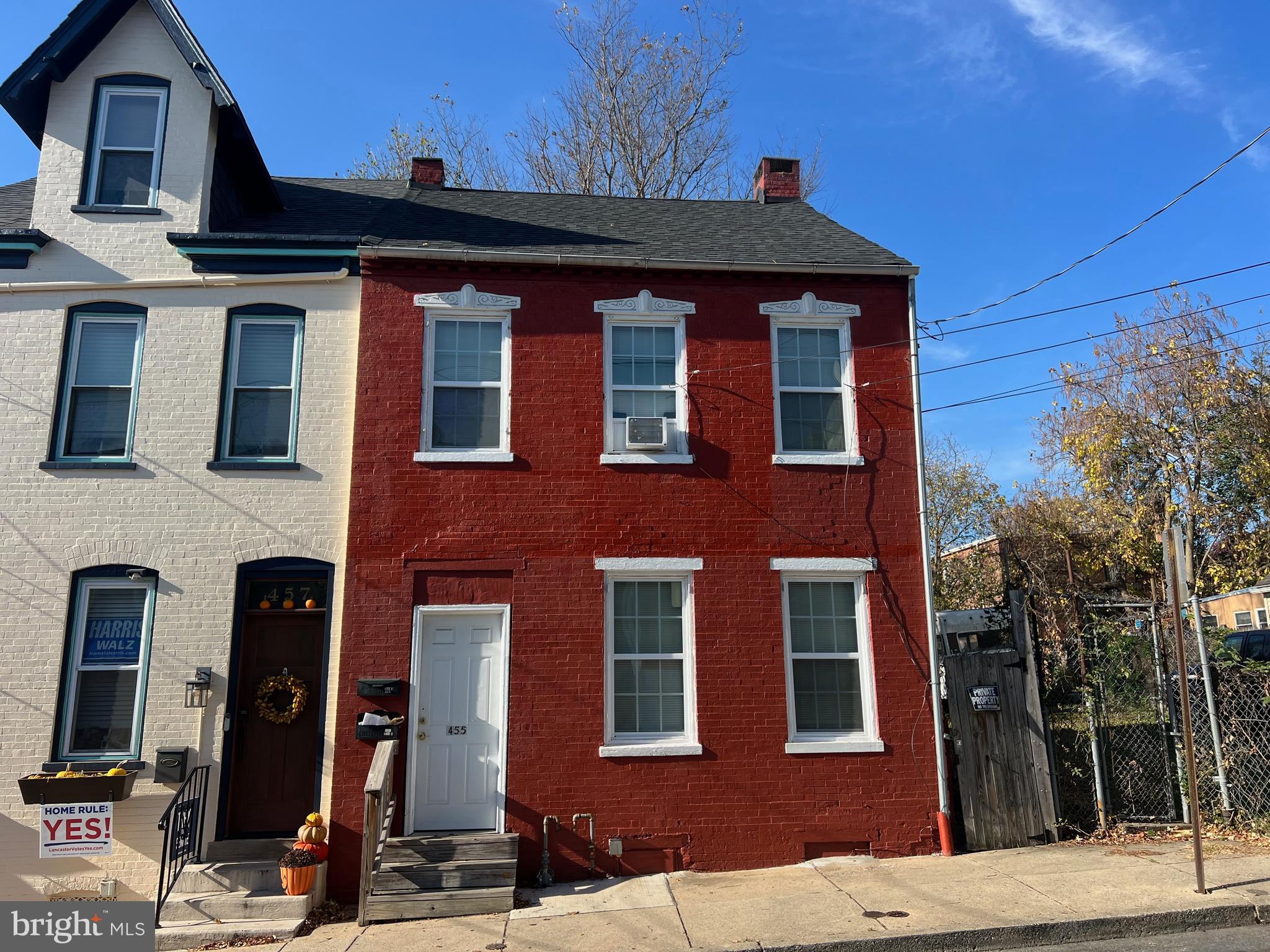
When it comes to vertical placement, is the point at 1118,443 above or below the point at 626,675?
above

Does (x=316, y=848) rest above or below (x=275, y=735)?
below

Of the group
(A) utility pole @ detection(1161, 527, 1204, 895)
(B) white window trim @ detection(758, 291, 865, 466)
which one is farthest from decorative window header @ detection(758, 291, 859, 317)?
(A) utility pole @ detection(1161, 527, 1204, 895)

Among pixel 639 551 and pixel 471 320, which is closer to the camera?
pixel 639 551

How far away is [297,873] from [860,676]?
586cm

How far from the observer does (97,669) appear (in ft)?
28.3

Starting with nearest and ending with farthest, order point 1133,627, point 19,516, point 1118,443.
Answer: point 19,516 < point 1133,627 < point 1118,443

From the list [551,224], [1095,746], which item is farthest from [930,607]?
[551,224]

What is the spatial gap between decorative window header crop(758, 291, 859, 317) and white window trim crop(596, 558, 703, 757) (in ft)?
10.1

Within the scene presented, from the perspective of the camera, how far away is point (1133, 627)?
946 cm

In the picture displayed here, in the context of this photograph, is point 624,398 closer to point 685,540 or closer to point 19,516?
point 685,540

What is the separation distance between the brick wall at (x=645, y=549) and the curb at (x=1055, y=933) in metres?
2.40

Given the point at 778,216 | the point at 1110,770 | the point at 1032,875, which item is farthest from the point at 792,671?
the point at 778,216

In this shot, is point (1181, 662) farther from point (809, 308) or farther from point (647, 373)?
point (647, 373)

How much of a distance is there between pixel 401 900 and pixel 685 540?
4.34m
